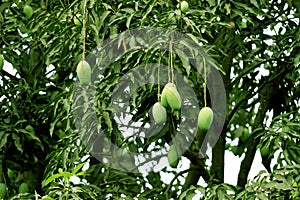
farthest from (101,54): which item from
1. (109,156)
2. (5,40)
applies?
(5,40)

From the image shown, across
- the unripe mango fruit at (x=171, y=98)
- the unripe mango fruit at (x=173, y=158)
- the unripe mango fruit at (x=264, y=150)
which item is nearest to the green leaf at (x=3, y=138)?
the unripe mango fruit at (x=173, y=158)

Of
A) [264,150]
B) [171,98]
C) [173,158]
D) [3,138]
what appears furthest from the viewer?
[3,138]

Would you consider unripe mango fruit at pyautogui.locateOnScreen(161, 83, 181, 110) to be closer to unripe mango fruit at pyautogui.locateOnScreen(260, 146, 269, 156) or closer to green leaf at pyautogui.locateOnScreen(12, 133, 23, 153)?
unripe mango fruit at pyautogui.locateOnScreen(260, 146, 269, 156)

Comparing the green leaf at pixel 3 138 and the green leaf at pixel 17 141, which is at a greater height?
the green leaf at pixel 3 138

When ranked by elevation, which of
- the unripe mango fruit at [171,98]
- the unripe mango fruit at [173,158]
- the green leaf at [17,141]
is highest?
the unripe mango fruit at [171,98]

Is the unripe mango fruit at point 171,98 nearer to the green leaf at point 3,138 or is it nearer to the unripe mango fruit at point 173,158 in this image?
the unripe mango fruit at point 173,158

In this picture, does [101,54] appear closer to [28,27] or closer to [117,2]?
[117,2]

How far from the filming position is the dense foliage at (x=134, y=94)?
2230mm

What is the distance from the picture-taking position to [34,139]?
2881 millimetres

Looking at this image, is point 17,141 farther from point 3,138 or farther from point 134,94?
point 134,94

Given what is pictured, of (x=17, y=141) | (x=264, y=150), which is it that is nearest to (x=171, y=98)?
(x=264, y=150)

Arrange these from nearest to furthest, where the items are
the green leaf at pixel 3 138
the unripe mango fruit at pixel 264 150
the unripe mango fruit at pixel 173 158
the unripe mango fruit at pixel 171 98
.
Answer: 1. the unripe mango fruit at pixel 171 98
2. the unripe mango fruit at pixel 173 158
3. the unripe mango fruit at pixel 264 150
4. the green leaf at pixel 3 138

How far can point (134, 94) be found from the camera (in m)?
2.22

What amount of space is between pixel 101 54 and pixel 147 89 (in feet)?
0.56
